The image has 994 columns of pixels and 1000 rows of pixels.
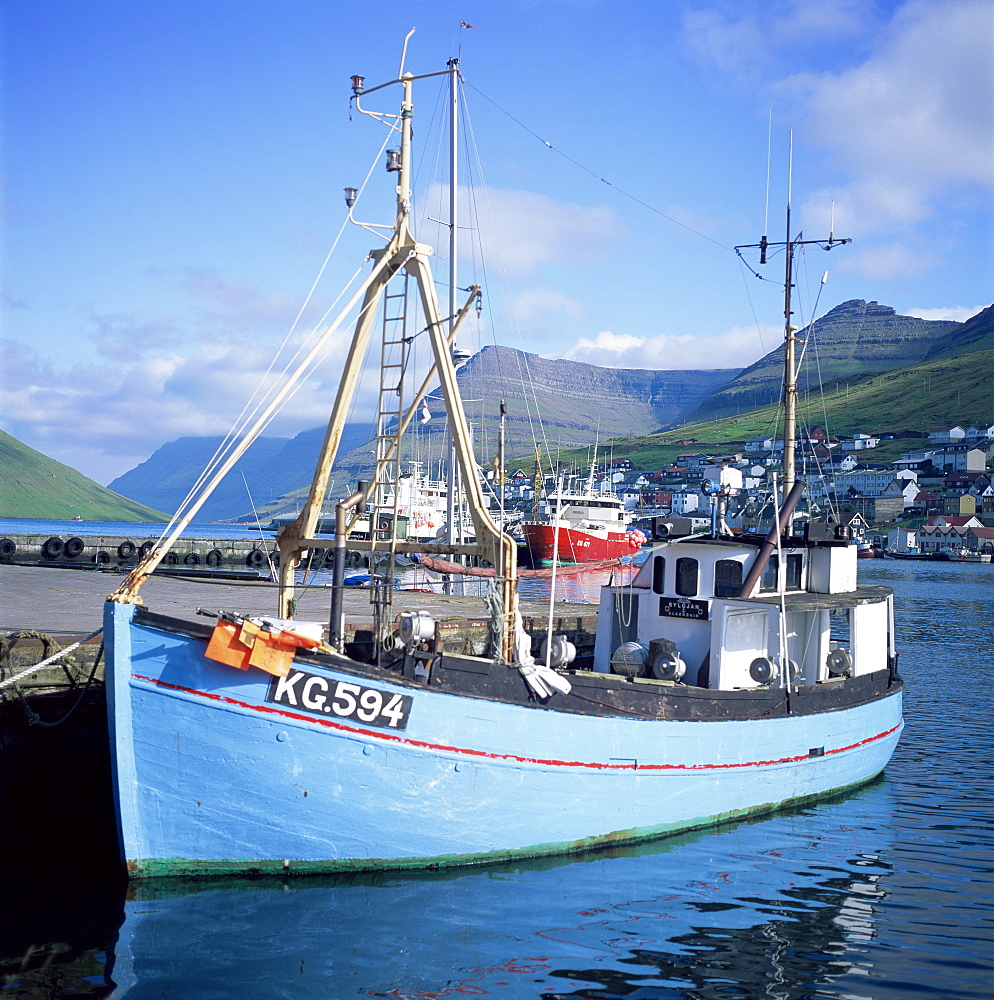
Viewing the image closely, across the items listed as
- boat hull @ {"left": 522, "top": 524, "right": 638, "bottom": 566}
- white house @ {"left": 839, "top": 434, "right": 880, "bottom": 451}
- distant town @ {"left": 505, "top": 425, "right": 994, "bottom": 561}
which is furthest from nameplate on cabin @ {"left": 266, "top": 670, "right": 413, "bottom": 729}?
white house @ {"left": 839, "top": 434, "right": 880, "bottom": 451}

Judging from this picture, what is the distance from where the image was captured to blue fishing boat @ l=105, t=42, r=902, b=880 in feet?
33.0

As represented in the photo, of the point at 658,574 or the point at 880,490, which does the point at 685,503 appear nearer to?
the point at 880,490

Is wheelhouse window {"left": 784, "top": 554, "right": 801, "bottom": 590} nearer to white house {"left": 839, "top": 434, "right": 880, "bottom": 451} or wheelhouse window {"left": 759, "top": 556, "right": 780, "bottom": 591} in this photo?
wheelhouse window {"left": 759, "top": 556, "right": 780, "bottom": 591}

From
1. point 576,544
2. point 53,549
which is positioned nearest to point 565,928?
point 53,549

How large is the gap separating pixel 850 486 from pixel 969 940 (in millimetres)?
151076

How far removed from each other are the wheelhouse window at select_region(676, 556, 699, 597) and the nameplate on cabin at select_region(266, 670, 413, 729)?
20.0 feet

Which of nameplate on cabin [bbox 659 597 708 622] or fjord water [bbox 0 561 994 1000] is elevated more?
nameplate on cabin [bbox 659 597 708 622]

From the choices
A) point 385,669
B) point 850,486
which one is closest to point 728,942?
point 385,669

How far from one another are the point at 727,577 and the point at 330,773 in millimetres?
7379

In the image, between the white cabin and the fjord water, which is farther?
the white cabin

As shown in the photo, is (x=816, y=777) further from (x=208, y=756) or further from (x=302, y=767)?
Result: (x=208, y=756)

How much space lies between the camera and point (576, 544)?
238 ft

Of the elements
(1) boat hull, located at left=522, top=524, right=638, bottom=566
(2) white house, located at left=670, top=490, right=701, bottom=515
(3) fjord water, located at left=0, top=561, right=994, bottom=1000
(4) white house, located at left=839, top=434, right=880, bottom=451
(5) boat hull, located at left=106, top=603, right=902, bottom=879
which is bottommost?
(3) fjord water, located at left=0, top=561, right=994, bottom=1000

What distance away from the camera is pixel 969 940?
33.2 feet
